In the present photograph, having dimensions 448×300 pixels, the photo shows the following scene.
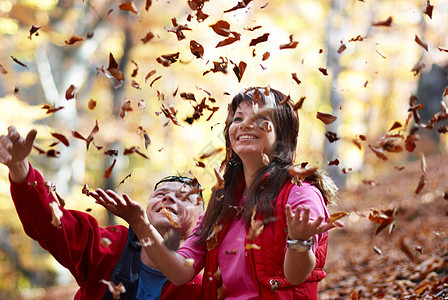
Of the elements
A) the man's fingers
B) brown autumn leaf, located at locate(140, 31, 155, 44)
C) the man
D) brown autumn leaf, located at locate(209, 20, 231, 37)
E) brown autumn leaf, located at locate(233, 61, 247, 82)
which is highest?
brown autumn leaf, located at locate(140, 31, 155, 44)

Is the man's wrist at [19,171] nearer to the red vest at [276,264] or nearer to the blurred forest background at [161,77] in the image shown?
the red vest at [276,264]

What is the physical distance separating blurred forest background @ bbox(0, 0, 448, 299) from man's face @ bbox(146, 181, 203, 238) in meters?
2.07

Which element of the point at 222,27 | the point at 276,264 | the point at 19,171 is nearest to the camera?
the point at 276,264

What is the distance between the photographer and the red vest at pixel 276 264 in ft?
7.18

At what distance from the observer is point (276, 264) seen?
7.30ft

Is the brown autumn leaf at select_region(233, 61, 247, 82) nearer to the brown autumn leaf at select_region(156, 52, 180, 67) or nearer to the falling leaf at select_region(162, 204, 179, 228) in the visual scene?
the brown autumn leaf at select_region(156, 52, 180, 67)

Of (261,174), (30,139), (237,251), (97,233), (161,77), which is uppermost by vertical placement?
(30,139)

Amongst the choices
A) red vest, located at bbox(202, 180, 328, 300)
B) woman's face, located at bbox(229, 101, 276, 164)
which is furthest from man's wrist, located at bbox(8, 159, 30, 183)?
red vest, located at bbox(202, 180, 328, 300)

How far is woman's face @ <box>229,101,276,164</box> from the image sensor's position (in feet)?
8.18

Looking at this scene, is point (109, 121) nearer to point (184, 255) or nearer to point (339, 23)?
point (339, 23)

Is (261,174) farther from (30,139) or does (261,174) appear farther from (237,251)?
(30,139)

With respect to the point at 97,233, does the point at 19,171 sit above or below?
above

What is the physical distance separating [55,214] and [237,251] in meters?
1.04

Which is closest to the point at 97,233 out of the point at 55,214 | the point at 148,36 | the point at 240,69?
the point at 55,214
